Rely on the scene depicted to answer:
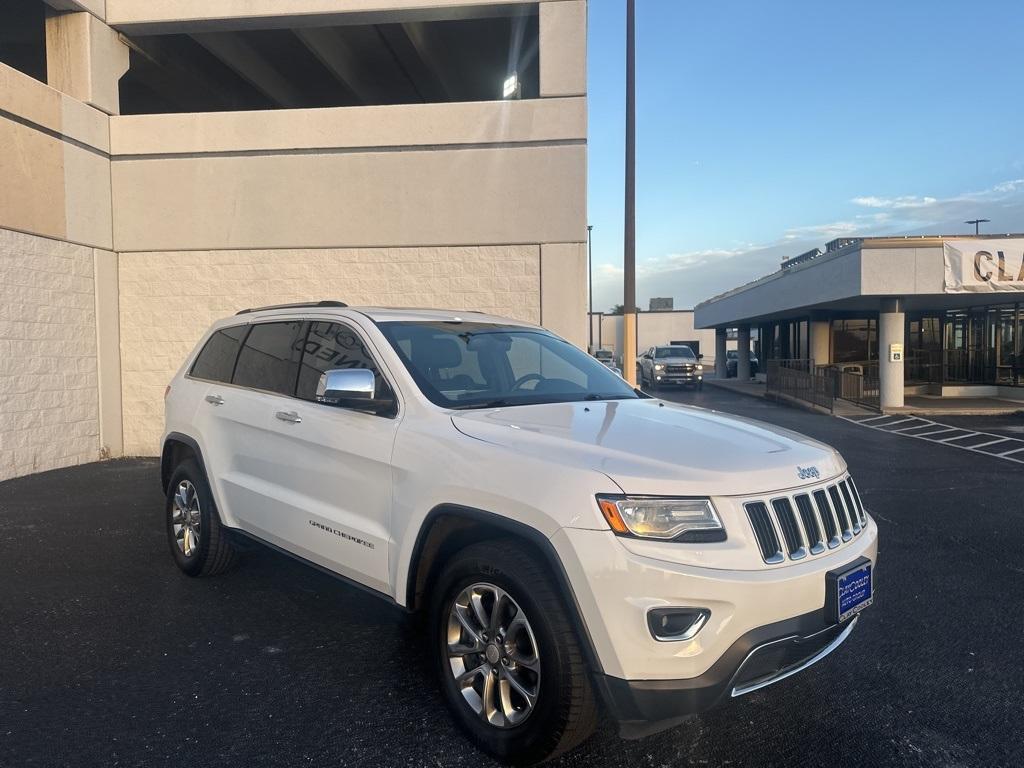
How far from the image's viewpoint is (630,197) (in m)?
11.2

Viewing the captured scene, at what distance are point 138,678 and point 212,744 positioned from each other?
87 centimetres

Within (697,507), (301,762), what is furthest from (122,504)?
(697,507)

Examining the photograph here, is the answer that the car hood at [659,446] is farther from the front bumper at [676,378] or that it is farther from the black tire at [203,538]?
the front bumper at [676,378]

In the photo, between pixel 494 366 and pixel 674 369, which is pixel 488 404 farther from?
pixel 674 369

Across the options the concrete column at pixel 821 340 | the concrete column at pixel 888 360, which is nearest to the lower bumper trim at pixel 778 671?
the concrete column at pixel 888 360

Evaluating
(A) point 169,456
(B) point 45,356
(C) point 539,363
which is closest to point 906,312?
(C) point 539,363

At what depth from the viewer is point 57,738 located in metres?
3.24

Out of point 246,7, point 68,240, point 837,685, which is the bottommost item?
point 837,685

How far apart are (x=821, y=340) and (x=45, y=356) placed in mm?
24828

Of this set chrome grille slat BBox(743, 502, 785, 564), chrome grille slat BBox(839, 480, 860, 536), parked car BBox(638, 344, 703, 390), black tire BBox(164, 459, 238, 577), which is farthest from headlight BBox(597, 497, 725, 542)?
parked car BBox(638, 344, 703, 390)

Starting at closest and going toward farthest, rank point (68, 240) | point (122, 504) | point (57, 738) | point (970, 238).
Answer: point (57, 738), point (122, 504), point (68, 240), point (970, 238)

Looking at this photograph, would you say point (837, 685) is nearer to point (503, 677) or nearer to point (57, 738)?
point (503, 677)

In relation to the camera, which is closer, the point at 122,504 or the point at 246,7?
the point at 122,504

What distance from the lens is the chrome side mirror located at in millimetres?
3559
